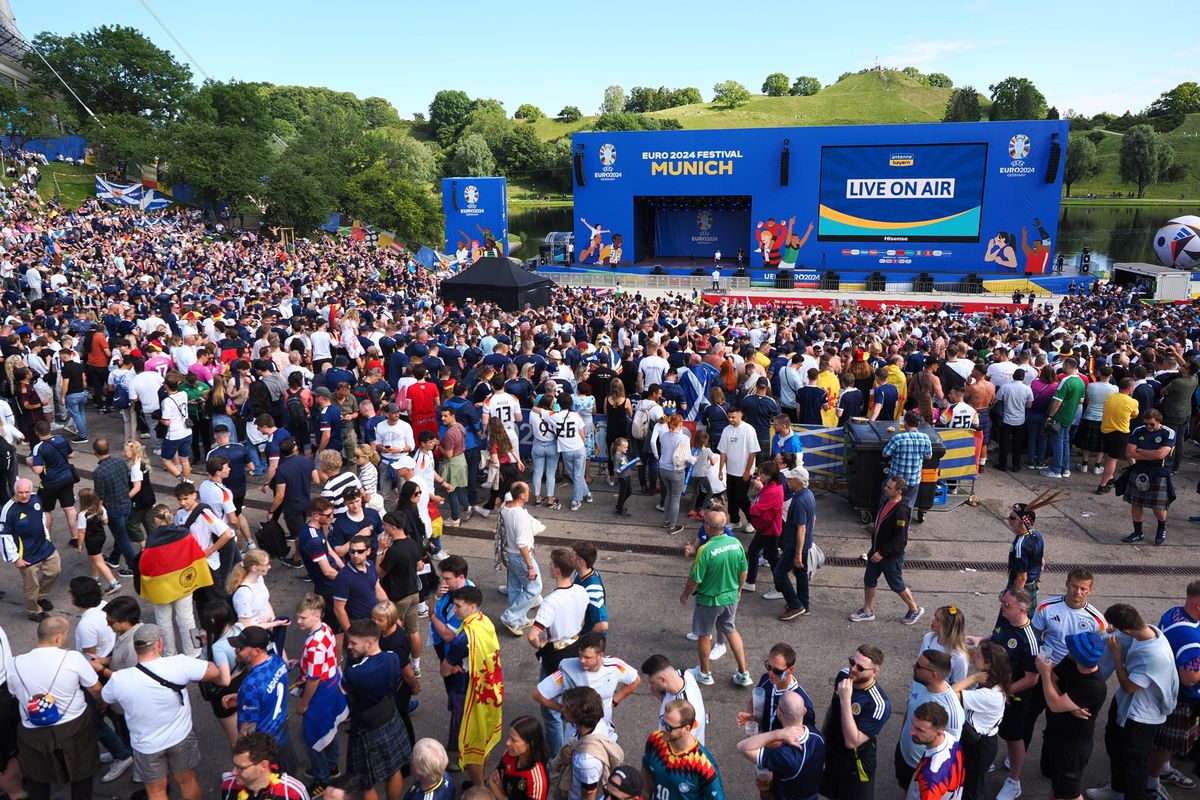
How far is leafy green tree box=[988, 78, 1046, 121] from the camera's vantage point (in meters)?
97.4

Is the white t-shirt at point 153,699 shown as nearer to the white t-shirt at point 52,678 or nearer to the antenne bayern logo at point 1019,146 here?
the white t-shirt at point 52,678

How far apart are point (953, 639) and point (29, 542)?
23.6 feet

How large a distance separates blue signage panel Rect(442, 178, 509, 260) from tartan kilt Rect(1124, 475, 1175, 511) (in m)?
33.5

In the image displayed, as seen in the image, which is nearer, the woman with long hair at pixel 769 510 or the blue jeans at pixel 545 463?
the woman with long hair at pixel 769 510

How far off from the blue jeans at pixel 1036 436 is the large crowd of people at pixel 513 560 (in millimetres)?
37

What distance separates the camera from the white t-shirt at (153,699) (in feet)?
13.5

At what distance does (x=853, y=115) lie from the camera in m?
120

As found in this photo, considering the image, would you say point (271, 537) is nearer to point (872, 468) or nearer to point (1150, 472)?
point (872, 468)

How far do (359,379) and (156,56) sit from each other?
6311 centimetres

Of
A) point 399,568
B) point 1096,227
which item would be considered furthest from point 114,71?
point 1096,227

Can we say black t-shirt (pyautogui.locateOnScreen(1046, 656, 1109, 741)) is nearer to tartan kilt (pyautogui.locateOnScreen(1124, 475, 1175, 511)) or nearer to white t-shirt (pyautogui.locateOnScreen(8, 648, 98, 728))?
tartan kilt (pyautogui.locateOnScreen(1124, 475, 1175, 511))

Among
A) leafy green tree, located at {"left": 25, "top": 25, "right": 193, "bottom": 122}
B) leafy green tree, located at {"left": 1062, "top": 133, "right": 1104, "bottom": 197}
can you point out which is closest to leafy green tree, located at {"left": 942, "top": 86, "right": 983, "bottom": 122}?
leafy green tree, located at {"left": 1062, "top": 133, "right": 1104, "bottom": 197}

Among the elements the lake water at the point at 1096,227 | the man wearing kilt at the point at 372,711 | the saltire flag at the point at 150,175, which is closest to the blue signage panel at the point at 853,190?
the lake water at the point at 1096,227

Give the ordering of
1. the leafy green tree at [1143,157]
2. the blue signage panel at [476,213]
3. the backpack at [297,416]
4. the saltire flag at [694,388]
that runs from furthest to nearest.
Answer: the leafy green tree at [1143,157] < the blue signage panel at [476,213] < the saltire flag at [694,388] < the backpack at [297,416]
